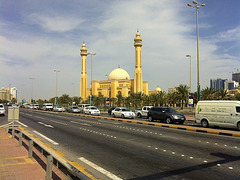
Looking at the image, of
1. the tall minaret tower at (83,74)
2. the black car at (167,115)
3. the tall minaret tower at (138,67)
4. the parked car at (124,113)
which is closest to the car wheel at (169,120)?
the black car at (167,115)

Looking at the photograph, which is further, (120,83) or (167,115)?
(120,83)

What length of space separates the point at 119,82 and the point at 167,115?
81.8m

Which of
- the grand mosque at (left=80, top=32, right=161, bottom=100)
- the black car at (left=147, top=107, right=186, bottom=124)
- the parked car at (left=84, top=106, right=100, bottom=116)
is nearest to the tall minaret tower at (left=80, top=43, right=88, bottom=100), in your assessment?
the grand mosque at (left=80, top=32, right=161, bottom=100)

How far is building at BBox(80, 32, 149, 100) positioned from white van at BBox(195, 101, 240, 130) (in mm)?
73001

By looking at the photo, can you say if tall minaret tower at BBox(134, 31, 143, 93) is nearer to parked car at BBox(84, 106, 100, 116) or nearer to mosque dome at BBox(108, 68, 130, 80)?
mosque dome at BBox(108, 68, 130, 80)

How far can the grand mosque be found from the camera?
301 ft

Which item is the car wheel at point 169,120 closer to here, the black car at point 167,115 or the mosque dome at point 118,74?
the black car at point 167,115

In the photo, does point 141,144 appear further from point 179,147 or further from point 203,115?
point 203,115

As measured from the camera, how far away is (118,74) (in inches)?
4245

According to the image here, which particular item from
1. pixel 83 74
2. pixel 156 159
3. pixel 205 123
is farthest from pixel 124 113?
pixel 83 74

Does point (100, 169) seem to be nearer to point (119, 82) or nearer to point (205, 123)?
point (205, 123)

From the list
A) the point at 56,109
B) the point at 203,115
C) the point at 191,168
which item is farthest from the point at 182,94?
the point at 191,168

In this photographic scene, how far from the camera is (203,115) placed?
18188 millimetres

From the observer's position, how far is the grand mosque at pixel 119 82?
91812 millimetres
